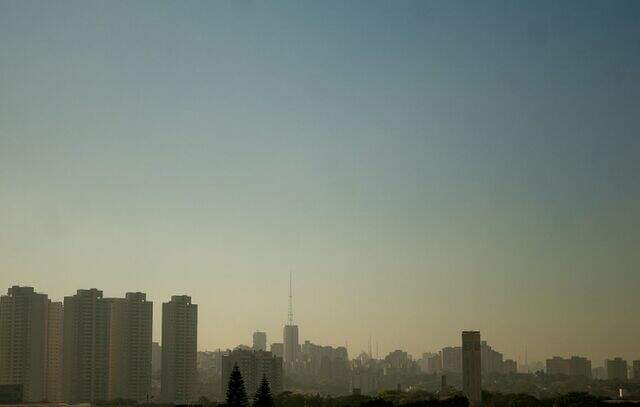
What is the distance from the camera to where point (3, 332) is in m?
178

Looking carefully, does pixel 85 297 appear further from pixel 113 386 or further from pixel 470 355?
pixel 470 355

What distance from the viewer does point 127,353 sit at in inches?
7702

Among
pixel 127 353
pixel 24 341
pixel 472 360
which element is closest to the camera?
pixel 472 360

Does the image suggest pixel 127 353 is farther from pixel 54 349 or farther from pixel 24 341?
pixel 24 341

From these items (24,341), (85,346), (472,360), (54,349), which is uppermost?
(24,341)

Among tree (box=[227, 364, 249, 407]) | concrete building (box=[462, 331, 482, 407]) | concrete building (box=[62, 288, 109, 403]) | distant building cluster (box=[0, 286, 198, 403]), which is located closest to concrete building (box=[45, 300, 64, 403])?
distant building cluster (box=[0, 286, 198, 403])

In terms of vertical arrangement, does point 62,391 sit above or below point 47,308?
below

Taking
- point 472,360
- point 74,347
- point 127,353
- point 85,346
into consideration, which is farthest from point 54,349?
point 472,360

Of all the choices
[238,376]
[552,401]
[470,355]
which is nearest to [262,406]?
[238,376]

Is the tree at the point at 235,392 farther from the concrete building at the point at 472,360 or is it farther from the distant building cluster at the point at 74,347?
the distant building cluster at the point at 74,347

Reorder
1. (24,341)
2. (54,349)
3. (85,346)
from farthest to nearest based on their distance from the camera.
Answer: (85,346)
(54,349)
(24,341)

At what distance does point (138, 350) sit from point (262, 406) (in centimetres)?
11141

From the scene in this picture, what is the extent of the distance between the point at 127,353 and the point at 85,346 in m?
9.99

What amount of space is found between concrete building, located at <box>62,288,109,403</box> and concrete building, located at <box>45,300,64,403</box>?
1.13 m
